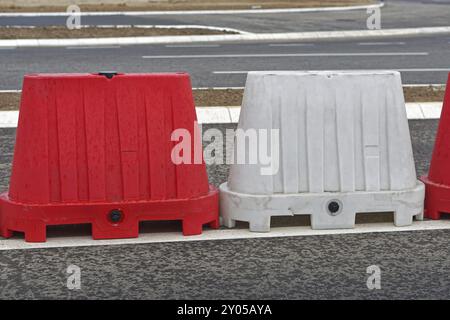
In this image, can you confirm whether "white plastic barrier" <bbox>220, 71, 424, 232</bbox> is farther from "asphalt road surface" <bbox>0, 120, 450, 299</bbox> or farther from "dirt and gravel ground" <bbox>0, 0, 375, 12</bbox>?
"dirt and gravel ground" <bbox>0, 0, 375, 12</bbox>

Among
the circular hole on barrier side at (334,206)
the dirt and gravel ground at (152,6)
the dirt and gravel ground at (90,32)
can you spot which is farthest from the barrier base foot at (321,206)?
the dirt and gravel ground at (152,6)

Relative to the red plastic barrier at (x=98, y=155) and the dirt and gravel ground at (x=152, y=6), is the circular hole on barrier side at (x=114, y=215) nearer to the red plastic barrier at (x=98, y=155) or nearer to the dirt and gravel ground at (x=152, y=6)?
Answer: the red plastic barrier at (x=98, y=155)

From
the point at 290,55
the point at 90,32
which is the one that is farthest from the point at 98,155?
the point at 90,32

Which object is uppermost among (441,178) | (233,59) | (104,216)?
(233,59)

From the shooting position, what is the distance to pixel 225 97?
1036 cm

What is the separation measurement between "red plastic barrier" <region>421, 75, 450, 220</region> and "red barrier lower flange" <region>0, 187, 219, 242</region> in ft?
4.83

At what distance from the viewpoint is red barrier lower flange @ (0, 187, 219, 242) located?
516 centimetres

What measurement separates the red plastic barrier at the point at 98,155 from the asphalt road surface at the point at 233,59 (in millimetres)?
6849

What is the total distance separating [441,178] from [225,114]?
3982mm

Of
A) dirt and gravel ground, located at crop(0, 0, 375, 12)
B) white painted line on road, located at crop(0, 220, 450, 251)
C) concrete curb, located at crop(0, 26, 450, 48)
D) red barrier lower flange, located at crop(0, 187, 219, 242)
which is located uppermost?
dirt and gravel ground, located at crop(0, 0, 375, 12)

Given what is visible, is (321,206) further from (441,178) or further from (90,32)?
(90,32)

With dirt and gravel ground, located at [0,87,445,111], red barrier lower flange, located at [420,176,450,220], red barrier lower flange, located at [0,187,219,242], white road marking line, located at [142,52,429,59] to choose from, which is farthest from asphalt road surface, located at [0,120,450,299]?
white road marking line, located at [142,52,429,59]
